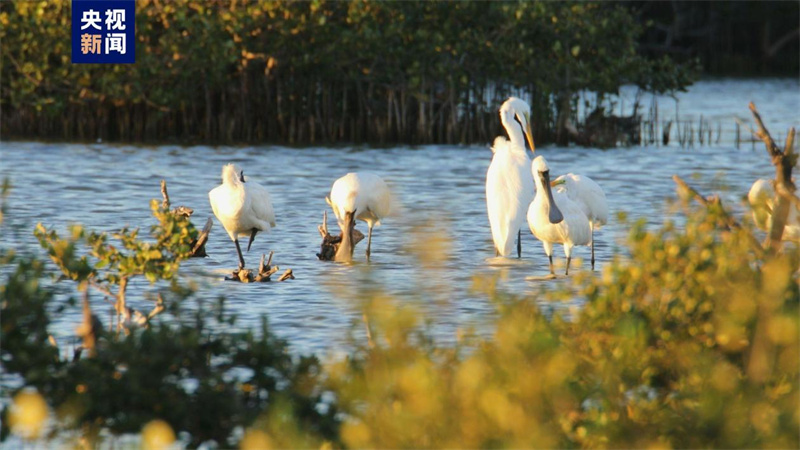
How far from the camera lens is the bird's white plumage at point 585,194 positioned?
33.9 ft

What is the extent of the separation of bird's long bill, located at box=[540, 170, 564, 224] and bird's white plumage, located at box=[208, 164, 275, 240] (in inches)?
89.0

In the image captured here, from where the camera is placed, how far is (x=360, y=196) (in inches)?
421

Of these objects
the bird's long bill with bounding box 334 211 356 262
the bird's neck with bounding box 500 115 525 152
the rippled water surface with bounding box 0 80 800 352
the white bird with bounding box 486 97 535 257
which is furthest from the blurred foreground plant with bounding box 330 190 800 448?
the bird's neck with bounding box 500 115 525 152

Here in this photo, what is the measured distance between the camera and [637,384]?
441 centimetres

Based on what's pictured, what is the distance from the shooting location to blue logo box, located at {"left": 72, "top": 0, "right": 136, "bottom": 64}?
17.3 metres

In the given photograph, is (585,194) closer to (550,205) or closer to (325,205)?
(550,205)

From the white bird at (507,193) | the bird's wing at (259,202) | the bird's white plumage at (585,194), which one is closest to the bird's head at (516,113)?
the white bird at (507,193)

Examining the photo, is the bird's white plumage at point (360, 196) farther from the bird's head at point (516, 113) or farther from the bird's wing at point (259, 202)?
the bird's head at point (516, 113)

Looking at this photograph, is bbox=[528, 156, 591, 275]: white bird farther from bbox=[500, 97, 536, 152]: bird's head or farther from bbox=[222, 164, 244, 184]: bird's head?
bbox=[222, 164, 244, 184]: bird's head

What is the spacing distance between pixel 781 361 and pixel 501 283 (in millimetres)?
5560

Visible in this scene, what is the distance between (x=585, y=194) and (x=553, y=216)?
3.32ft

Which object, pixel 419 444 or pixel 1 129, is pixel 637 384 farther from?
pixel 1 129

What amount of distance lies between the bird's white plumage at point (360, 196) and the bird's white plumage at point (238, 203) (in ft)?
2.25

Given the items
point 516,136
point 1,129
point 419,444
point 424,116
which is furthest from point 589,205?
point 1,129
